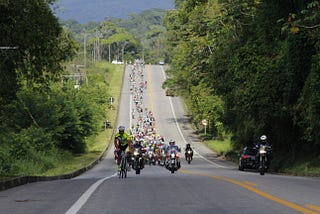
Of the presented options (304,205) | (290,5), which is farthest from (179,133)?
(304,205)

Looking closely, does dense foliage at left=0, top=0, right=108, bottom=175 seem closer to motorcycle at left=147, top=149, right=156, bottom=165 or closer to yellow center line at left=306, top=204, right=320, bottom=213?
motorcycle at left=147, top=149, right=156, bottom=165

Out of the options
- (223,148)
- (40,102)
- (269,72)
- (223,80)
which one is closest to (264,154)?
(269,72)

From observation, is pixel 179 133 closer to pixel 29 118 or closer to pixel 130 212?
pixel 29 118

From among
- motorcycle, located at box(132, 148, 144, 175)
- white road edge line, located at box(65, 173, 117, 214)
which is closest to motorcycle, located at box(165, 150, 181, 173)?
motorcycle, located at box(132, 148, 144, 175)

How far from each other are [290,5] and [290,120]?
6776 mm

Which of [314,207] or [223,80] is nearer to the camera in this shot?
[314,207]

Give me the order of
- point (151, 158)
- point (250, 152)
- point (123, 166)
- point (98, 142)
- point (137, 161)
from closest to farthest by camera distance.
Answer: point (123, 166) < point (137, 161) < point (250, 152) < point (151, 158) < point (98, 142)

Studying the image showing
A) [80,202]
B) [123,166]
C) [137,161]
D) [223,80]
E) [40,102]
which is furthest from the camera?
[40,102]

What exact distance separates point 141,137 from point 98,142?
1173 inches

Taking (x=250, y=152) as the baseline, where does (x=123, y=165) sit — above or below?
Result: above

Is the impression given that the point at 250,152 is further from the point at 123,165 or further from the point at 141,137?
the point at 123,165

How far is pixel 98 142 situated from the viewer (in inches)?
3083

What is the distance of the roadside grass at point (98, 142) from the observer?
42628 millimetres

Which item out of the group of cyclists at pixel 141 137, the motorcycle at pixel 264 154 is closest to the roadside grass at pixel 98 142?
the group of cyclists at pixel 141 137
